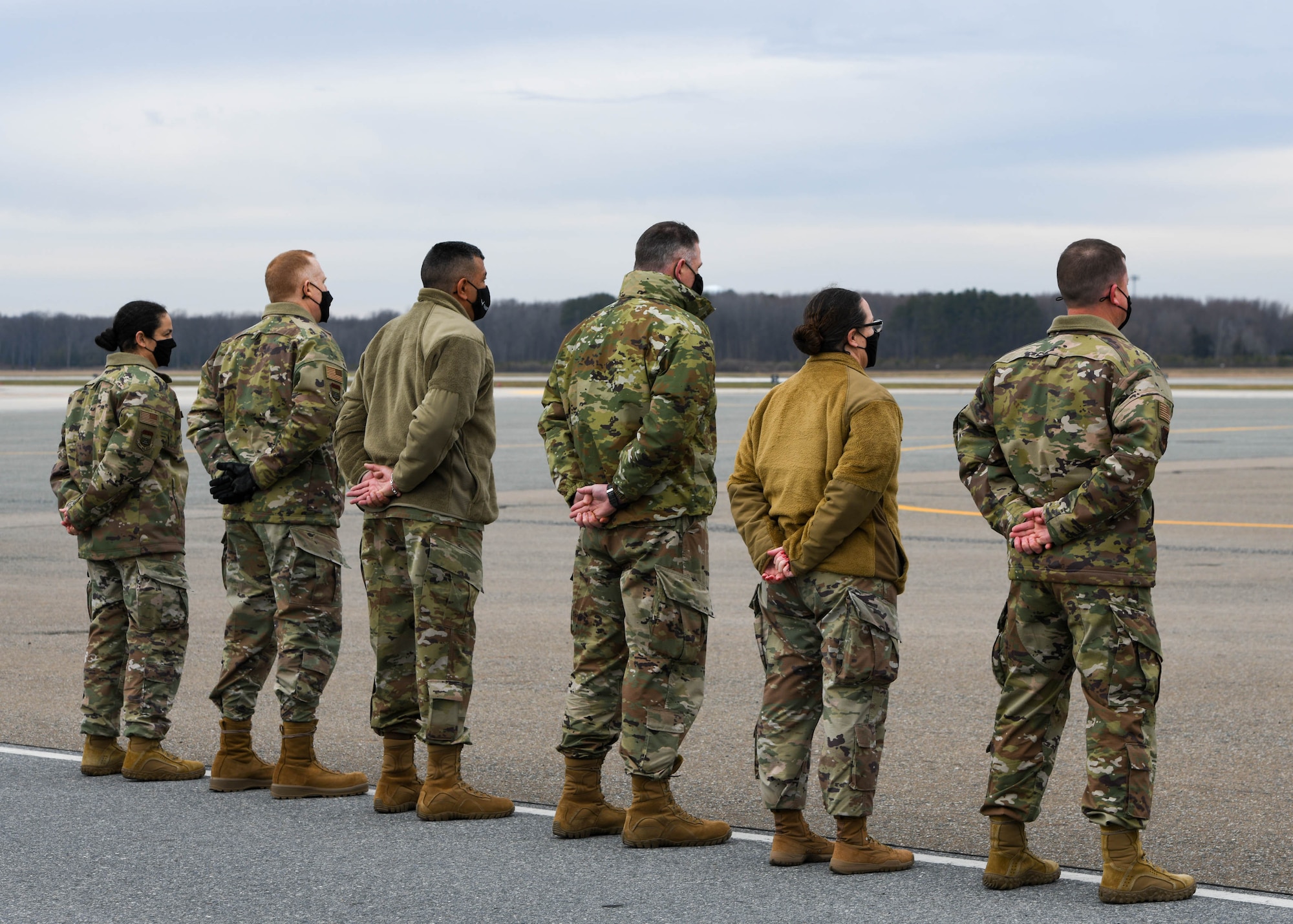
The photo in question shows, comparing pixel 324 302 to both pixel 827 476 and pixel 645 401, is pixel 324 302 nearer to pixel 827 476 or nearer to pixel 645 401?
pixel 645 401

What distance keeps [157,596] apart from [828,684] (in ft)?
9.71

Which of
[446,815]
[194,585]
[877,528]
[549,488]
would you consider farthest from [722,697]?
[549,488]

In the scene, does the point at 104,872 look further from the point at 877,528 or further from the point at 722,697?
the point at 722,697

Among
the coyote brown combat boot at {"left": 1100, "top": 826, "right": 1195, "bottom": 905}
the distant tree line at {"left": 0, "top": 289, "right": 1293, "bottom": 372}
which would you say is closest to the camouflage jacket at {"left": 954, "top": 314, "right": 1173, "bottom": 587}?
the coyote brown combat boot at {"left": 1100, "top": 826, "right": 1195, "bottom": 905}

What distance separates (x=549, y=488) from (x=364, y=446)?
14.1 metres

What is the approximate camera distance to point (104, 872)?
4746 millimetres

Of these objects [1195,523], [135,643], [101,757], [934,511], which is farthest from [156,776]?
[1195,523]

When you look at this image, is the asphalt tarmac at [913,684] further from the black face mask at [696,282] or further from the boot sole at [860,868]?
the black face mask at [696,282]

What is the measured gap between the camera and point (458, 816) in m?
5.36

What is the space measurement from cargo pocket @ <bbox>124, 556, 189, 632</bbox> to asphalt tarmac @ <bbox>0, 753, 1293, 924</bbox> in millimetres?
810

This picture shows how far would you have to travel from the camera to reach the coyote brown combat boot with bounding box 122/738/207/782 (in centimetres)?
596

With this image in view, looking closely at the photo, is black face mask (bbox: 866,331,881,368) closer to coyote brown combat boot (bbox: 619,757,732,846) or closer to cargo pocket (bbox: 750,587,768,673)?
cargo pocket (bbox: 750,587,768,673)

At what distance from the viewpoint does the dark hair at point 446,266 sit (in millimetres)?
5594

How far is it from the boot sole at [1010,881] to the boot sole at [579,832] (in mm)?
1276
